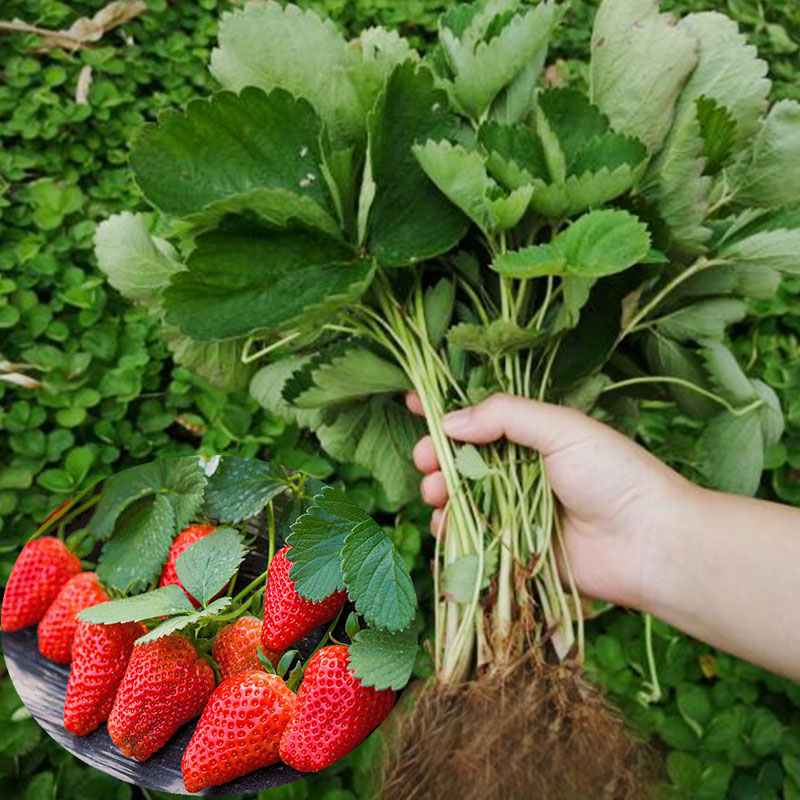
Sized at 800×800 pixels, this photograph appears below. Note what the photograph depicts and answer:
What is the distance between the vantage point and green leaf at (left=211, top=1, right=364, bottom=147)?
0.66 meters

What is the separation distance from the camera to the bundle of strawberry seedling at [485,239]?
0.62 metres

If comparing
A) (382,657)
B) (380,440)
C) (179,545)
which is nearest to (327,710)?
(382,657)

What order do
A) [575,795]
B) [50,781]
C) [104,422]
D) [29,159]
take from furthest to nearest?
[29,159]
[104,422]
[50,781]
[575,795]

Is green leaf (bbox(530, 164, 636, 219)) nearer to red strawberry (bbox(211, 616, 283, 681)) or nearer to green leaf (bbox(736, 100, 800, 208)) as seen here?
green leaf (bbox(736, 100, 800, 208))

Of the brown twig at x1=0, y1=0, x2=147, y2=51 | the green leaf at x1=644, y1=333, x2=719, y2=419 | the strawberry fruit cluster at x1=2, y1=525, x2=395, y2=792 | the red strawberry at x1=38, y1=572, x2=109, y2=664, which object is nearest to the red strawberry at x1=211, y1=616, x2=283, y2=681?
the strawberry fruit cluster at x1=2, y1=525, x2=395, y2=792

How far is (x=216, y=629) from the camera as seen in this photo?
63 cm

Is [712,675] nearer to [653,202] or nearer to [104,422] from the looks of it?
[653,202]

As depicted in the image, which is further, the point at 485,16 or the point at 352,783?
the point at 352,783

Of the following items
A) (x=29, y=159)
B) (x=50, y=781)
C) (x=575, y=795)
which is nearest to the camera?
(x=575, y=795)

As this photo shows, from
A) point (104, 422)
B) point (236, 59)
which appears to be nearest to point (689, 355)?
point (236, 59)

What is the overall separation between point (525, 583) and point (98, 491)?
0.35m

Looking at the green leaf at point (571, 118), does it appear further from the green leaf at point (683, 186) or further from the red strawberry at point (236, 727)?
the red strawberry at point (236, 727)

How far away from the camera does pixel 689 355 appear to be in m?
0.78

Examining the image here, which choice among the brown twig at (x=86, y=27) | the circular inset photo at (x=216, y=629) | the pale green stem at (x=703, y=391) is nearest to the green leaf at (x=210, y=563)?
the circular inset photo at (x=216, y=629)
